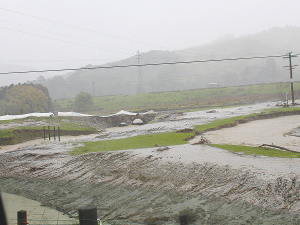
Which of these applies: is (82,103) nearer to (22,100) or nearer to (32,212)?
(22,100)

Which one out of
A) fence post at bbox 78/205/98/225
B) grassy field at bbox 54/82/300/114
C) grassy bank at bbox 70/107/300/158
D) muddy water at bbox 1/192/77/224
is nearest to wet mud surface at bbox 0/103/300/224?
muddy water at bbox 1/192/77/224

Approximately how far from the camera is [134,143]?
1798cm

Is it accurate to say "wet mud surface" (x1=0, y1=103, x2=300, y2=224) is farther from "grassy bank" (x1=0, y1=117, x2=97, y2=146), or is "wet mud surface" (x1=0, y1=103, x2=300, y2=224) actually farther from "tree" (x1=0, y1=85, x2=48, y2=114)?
"tree" (x1=0, y1=85, x2=48, y2=114)

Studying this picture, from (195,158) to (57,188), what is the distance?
6.43 meters

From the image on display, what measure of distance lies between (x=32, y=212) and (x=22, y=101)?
68.1 m

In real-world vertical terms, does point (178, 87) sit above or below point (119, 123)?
above

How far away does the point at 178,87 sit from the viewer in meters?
184

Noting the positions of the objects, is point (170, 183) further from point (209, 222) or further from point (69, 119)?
point (69, 119)

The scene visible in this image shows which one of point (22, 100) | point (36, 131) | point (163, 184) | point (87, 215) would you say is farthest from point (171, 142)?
point (22, 100)

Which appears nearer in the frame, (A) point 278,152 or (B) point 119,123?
(A) point 278,152

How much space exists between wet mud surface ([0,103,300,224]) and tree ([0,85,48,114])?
60735mm

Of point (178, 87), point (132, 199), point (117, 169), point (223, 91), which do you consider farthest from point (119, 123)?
point (178, 87)

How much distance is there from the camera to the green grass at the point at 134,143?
53.9 ft

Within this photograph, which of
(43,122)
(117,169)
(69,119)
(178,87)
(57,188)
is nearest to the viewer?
(57,188)
